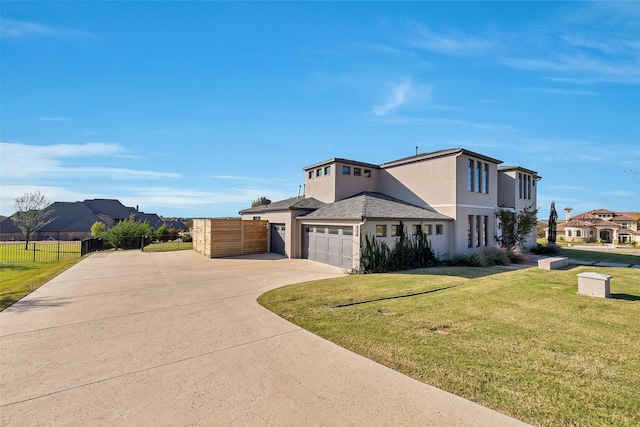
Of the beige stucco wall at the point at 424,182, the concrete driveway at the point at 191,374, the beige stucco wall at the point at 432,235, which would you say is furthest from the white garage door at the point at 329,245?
the concrete driveway at the point at 191,374

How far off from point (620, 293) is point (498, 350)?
7411 mm

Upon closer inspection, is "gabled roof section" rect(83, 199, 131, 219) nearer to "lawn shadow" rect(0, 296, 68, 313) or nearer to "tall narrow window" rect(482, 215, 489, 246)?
"lawn shadow" rect(0, 296, 68, 313)

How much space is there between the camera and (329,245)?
51.5 feet

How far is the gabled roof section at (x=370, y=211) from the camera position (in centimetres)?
1390

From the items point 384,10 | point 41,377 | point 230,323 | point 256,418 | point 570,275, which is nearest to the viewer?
point 256,418

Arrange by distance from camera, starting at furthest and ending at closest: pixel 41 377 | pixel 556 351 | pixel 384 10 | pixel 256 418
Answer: pixel 384 10 < pixel 556 351 < pixel 41 377 < pixel 256 418

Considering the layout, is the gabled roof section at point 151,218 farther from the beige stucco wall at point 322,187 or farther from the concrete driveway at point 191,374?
the concrete driveway at point 191,374

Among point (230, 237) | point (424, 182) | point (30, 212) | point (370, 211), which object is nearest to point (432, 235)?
point (424, 182)

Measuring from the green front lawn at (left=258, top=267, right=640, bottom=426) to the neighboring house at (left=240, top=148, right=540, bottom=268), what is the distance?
482 cm

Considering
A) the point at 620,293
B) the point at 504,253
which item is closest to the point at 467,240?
the point at 504,253

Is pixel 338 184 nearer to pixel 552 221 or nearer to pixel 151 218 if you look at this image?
pixel 552 221

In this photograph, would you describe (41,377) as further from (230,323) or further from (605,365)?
(605,365)

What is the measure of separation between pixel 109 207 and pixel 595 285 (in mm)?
74341

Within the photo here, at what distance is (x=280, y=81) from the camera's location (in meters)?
13.5
